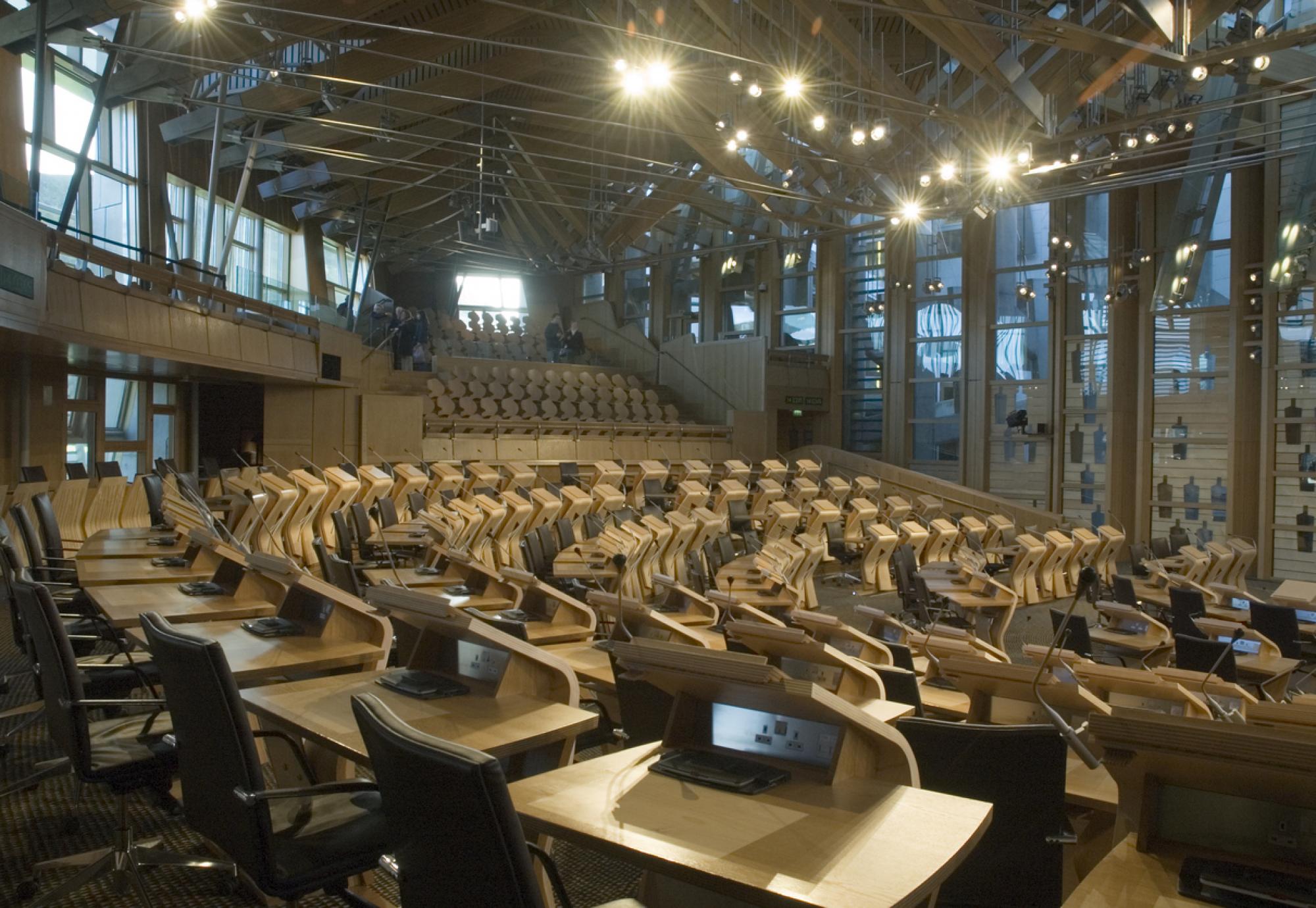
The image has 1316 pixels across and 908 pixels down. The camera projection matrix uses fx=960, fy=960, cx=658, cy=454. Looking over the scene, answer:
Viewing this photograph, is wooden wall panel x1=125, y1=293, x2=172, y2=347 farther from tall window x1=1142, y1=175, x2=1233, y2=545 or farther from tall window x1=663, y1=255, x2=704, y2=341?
tall window x1=1142, y1=175, x2=1233, y2=545

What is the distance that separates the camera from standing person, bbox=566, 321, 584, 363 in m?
22.5

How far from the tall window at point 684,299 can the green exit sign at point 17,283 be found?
17576mm

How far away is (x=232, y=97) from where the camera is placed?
13203 mm

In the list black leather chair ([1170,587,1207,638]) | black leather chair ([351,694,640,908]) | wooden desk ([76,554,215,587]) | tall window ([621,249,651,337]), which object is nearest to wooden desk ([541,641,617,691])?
black leather chair ([351,694,640,908])

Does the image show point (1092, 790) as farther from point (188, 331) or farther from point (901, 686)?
point (188, 331)

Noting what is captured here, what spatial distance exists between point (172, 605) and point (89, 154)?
1033 centimetres

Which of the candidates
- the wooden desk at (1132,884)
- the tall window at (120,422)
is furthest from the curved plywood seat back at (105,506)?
the wooden desk at (1132,884)

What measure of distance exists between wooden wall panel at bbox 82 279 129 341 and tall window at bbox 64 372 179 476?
286 centimetres

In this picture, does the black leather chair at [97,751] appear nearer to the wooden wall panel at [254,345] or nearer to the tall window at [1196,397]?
the wooden wall panel at [254,345]

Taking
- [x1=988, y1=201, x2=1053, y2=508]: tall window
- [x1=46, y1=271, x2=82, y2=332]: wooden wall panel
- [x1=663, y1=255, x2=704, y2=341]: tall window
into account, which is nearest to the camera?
[x1=46, y1=271, x2=82, y2=332]: wooden wall panel

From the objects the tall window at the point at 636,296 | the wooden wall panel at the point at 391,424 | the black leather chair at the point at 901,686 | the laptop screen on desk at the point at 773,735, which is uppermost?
the tall window at the point at 636,296

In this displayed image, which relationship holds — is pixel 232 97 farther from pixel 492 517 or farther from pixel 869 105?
pixel 869 105

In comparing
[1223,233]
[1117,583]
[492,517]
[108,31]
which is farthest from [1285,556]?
[108,31]

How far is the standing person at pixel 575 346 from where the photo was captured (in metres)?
22.5
